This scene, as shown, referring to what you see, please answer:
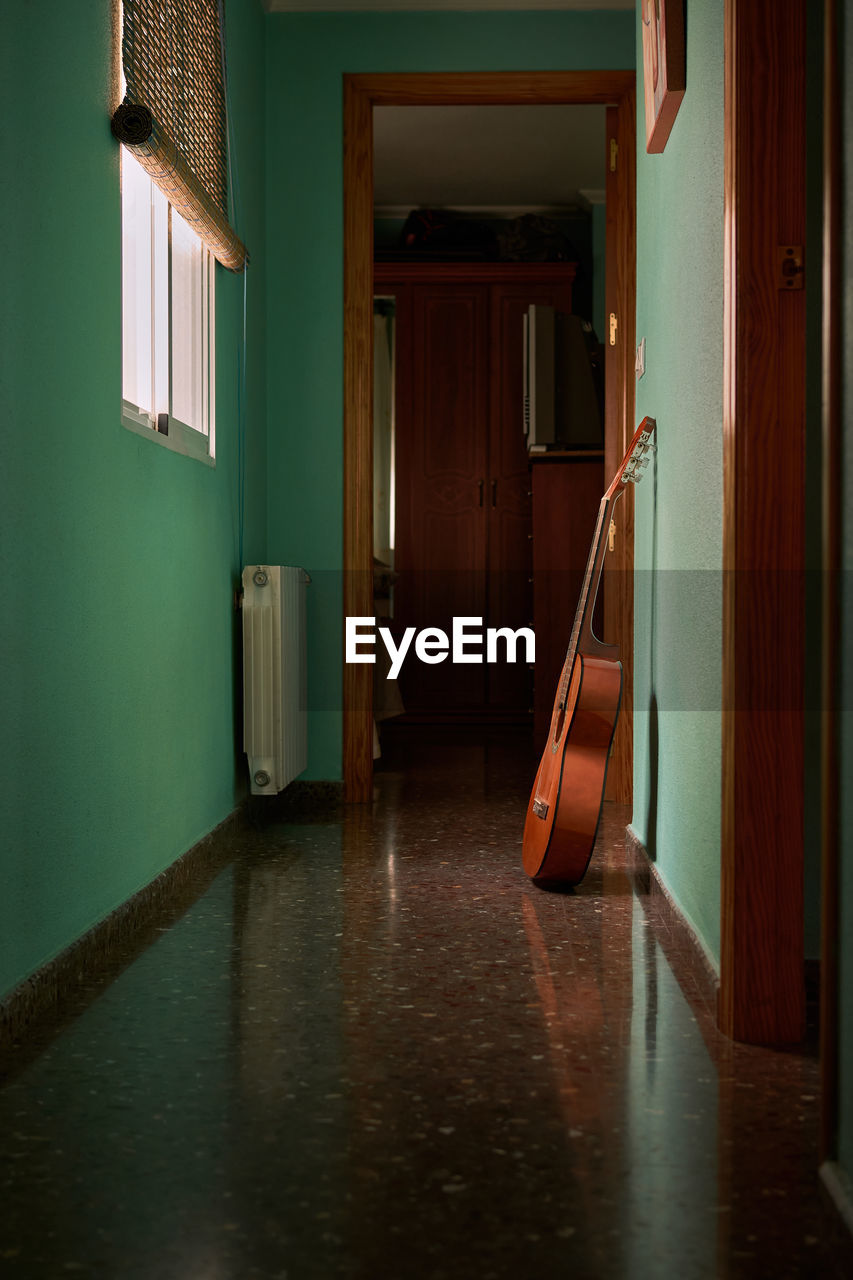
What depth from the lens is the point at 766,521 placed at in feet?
5.24

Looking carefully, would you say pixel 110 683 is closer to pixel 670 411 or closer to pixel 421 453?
pixel 670 411

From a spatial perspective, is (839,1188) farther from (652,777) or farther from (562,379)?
(562,379)

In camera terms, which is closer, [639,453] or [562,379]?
[639,453]

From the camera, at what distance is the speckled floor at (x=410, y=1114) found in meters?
1.08

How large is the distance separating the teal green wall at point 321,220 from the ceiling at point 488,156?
1.10m

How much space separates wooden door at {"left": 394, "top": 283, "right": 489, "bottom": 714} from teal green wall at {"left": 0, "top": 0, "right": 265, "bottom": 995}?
3256mm

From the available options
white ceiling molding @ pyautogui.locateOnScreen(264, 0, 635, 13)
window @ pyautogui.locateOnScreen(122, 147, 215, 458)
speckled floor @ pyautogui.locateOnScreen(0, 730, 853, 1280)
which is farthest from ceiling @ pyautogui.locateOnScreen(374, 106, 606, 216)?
speckled floor @ pyautogui.locateOnScreen(0, 730, 853, 1280)

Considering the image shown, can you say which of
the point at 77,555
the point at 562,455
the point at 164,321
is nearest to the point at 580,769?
the point at 77,555

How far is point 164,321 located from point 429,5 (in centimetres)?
179

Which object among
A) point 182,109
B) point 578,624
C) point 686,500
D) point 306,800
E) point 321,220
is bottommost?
point 306,800

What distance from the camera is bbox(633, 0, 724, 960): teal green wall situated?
1851 mm

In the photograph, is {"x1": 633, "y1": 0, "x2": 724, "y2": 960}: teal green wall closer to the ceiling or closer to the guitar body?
the guitar body

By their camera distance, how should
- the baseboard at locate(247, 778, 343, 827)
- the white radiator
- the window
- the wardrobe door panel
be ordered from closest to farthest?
the window
the white radiator
the baseboard at locate(247, 778, 343, 827)
the wardrobe door panel

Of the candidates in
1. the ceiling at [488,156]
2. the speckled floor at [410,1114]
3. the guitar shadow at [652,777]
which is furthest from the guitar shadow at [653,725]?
the ceiling at [488,156]
